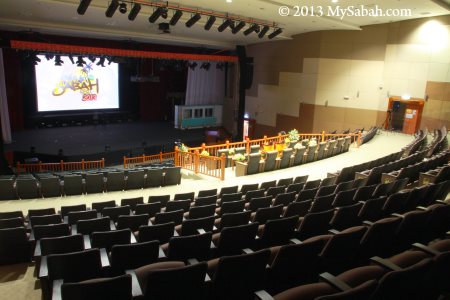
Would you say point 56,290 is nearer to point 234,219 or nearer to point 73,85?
point 234,219

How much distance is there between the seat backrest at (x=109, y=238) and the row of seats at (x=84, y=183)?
4.82 meters

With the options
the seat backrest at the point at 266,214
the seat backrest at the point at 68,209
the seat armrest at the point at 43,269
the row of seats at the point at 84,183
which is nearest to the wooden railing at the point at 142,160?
the row of seats at the point at 84,183

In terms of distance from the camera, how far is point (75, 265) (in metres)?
3.41

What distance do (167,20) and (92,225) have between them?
11.2m

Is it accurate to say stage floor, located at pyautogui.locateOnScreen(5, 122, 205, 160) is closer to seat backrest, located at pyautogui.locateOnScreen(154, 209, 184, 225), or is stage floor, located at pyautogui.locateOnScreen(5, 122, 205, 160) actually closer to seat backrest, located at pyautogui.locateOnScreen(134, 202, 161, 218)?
seat backrest, located at pyautogui.locateOnScreen(134, 202, 161, 218)

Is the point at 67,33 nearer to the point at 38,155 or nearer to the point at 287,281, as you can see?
the point at 38,155

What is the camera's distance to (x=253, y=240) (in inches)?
161

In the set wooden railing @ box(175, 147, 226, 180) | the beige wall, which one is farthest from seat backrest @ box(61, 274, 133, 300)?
the beige wall

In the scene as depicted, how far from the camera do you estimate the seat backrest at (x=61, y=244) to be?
13.1ft

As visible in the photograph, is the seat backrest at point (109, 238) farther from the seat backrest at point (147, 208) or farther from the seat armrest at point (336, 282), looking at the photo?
the seat armrest at point (336, 282)

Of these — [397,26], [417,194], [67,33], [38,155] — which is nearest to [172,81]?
[67,33]

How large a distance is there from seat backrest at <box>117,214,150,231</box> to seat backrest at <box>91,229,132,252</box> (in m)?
0.84

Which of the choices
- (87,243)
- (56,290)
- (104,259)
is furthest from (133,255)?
(87,243)

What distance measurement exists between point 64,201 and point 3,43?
9044 mm
